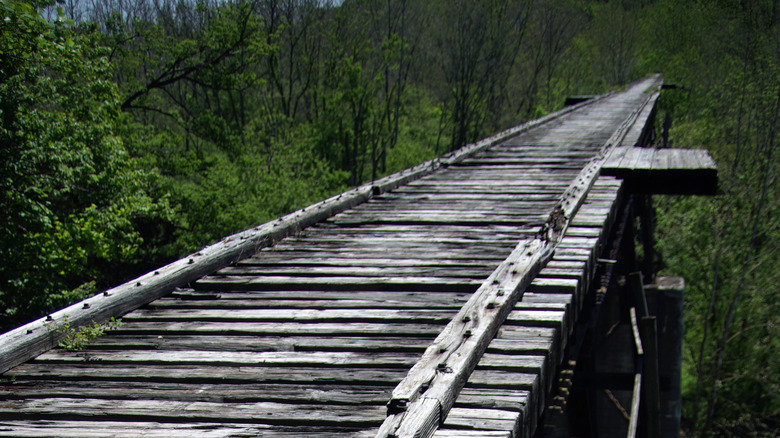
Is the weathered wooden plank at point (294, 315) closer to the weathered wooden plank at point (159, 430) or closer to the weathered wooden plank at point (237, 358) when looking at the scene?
the weathered wooden plank at point (237, 358)

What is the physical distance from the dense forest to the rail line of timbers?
504 cm

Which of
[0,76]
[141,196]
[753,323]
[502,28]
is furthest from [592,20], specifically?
[0,76]

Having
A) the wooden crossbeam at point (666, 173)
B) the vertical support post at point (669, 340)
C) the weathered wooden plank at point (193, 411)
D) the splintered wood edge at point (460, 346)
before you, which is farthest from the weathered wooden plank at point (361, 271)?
the vertical support post at point (669, 340)

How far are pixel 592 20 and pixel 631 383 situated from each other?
35.0 m

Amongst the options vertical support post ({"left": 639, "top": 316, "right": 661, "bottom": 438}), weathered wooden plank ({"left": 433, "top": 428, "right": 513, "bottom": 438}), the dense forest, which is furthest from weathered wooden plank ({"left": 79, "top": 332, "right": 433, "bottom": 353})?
the dense forest

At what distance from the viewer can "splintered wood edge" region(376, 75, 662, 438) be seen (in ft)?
6.28

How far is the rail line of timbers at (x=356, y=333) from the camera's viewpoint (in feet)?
7.16

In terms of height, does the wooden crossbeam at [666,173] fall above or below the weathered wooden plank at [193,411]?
above

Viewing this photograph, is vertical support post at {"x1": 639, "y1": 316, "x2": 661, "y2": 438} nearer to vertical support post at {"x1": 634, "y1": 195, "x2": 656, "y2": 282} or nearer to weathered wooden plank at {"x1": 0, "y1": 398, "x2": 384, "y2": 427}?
vertical support post at {"x1": 634, "y1": 195, "x2": 656, "y2": 282}

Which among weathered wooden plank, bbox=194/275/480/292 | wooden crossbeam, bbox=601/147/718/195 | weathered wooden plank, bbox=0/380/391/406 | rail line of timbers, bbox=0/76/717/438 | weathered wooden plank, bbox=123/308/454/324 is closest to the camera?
rail line of timbers, bbox=0/76/717/438

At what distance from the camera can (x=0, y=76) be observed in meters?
8.85

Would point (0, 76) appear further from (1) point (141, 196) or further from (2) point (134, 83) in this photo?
(2) point (134, 83)

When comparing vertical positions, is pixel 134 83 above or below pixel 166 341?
above

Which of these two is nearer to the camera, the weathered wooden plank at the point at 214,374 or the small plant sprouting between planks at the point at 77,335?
the weathered wooden plank at the point at 214,374
